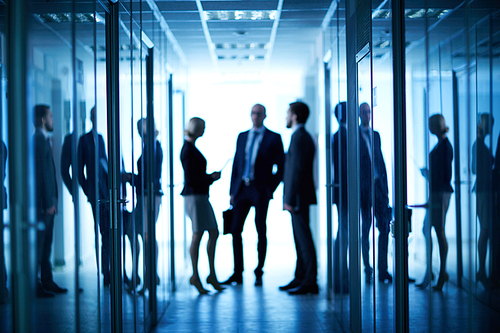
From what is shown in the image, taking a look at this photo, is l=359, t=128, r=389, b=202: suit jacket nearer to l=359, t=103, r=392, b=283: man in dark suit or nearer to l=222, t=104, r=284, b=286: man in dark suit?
l=359, t=103, r=392, b=283: man in dark suit

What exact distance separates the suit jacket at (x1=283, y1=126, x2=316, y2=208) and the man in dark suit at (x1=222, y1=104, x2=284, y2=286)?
42 centimetres

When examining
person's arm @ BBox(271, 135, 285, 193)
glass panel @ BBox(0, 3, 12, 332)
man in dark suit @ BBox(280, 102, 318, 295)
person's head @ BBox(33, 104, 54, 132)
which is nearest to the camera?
glass panel @ BBox(0, 3, 12, 332)

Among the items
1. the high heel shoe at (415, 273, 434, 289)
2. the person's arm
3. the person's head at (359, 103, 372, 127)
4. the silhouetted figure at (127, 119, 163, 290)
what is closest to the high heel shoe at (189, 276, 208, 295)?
the silhouetted figure at (127, 119, 163, 290)

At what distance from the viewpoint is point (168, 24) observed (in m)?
4.79

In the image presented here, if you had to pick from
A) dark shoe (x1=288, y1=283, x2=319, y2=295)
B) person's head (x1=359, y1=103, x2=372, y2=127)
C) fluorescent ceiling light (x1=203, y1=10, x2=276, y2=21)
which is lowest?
dark shoe (x1=288, y1=283, x2=319, y2=295)

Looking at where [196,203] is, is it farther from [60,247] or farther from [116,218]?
[60,247]

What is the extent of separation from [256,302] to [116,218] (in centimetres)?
198

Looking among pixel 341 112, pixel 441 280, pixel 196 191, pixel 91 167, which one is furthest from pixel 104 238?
pixel 196 191

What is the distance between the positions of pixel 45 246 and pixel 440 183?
1.78 metres

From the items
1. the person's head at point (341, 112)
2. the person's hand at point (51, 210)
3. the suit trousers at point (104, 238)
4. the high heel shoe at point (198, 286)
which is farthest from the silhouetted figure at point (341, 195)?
the person's hand at point (51, 210)

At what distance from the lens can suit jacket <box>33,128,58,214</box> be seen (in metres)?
1.79

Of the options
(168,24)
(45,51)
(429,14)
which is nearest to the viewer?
(45,51)

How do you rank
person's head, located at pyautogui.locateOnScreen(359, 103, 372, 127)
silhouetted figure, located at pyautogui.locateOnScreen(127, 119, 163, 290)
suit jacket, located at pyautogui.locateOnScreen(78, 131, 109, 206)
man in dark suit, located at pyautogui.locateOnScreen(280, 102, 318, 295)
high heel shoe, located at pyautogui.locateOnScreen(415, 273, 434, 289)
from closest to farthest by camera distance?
suit jacket, located at pyautogui.locateOnScreen(78, 131, 109, 206) → high heel shoe, located at pyautogui.locateOnScreen(415, 273, 434, 289) → person's head, located at pyautogui.locateOnScreen(359, 103, 372, 127) → silhouetted figure, located at pyautogui.locateOnScreen(127, 119, 163, 290) → man in dark suit, located at pyautogui.locateOnScreen(280, 102, 318, 295)

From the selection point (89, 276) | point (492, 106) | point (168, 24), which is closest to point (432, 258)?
point (492, 106)
